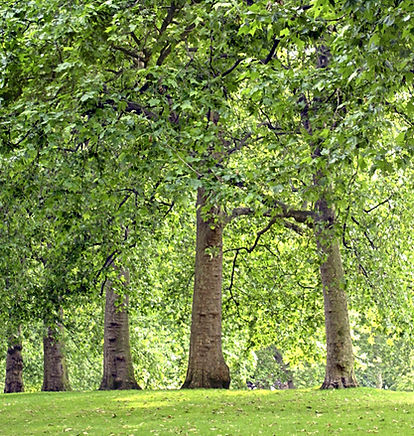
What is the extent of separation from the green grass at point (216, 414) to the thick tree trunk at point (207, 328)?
23.1 inches

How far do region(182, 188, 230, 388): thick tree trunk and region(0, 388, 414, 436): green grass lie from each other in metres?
0.59

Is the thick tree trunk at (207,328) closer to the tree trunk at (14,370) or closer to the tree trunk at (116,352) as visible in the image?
the tree trunk at (116,352)

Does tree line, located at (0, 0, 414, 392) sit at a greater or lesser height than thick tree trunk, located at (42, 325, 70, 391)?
greater

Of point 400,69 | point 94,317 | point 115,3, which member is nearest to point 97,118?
point 115,3

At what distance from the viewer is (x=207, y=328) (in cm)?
1558

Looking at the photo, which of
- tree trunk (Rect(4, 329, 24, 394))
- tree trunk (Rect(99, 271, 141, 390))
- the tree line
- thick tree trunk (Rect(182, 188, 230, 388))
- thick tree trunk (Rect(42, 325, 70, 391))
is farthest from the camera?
tree trunk (Rect(4, 329, 24, 394))

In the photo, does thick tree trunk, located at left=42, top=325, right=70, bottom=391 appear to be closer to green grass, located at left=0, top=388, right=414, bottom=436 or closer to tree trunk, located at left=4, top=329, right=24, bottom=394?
tree trunk, located at left=4, top=329, right=24, bottom=394

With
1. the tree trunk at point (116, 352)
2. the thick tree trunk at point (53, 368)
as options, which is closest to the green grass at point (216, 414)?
the tree trunk at point (116, 352)

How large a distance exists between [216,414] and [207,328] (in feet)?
13.1

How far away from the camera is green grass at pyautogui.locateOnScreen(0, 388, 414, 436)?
1009 centimetres

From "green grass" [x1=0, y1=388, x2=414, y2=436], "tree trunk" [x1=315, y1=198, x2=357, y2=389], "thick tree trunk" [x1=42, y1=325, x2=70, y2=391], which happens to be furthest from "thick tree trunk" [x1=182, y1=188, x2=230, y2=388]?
"thick tree trunk" [x1=42, y1=325, x2=70, y2=391]

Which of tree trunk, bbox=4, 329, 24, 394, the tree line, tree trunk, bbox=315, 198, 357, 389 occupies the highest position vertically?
the tree line

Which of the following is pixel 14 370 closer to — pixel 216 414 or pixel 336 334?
pixel 336 334

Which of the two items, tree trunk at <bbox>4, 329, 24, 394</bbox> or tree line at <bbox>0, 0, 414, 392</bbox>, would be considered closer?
tree line at <bbox>0, 0, 414, 392</bbox>
